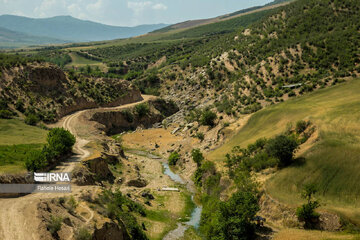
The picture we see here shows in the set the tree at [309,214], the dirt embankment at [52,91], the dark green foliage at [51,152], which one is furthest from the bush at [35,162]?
the dirt embankment at [52,91]

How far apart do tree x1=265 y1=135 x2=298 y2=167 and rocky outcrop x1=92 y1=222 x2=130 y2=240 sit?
2544 cm

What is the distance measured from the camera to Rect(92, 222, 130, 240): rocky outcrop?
32203mm

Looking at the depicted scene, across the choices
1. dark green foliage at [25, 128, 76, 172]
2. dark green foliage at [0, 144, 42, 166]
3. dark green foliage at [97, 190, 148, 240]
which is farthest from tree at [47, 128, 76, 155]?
dark green foliage at [97, 190, 148, 240]

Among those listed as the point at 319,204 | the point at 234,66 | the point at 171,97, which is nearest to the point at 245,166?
the point at 319,204

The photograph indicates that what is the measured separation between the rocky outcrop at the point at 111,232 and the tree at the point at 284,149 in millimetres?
25439

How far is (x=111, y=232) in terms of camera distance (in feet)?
111

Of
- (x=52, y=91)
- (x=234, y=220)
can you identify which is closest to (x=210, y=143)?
(x=234, y=220)

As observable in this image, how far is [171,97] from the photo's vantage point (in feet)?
447

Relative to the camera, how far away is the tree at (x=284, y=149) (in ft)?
154

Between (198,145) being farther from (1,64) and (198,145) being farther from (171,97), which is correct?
(1,64)

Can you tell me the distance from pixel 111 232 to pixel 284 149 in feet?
91.9

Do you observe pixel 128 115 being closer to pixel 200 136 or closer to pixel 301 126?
pixel 200 136

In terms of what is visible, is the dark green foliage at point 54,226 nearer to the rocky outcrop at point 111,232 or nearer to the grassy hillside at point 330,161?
the rocky outcrop at point 111,232

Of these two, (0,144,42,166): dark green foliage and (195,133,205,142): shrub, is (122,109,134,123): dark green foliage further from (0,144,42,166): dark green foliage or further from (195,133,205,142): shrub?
(0,144,42,166): dark green foliage
